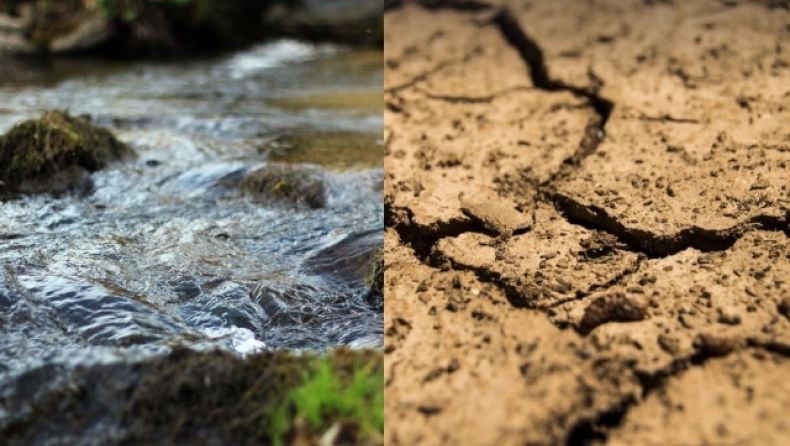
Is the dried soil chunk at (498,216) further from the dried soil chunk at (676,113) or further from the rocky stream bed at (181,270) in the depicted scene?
the rocky stream bed at (181,270)

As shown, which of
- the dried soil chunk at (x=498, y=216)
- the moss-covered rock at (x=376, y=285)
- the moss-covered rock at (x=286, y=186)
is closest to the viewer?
the moss-covered rock at (x=376, y=285)

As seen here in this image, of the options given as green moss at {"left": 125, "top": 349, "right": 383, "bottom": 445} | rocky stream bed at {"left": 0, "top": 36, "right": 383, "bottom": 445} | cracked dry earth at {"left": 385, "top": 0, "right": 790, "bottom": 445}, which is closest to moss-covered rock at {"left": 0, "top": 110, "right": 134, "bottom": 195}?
rocky stream bed at {"left": 0, "top": 36, "right": 383, "bottom": 445}

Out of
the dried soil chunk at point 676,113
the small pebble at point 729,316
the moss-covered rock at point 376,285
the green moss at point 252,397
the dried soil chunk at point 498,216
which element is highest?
the dried soil chunk at point 676,113

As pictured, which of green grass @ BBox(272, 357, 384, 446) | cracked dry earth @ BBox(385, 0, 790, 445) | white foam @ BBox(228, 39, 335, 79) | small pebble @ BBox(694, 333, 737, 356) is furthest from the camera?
white foam @ BBox(228, 39, 335, 79)

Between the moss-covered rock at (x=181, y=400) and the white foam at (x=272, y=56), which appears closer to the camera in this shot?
the moss-covered rock at (x=181, y=400)

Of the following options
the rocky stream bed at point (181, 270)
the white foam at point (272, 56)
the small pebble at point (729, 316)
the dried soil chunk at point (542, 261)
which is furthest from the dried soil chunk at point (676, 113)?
the white foam at point (272, 56)

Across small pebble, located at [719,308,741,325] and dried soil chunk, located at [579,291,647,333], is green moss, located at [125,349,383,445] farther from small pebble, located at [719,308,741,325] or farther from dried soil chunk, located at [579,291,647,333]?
small pebble, located at [719,308,741,325]

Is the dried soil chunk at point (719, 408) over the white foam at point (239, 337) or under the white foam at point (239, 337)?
over
